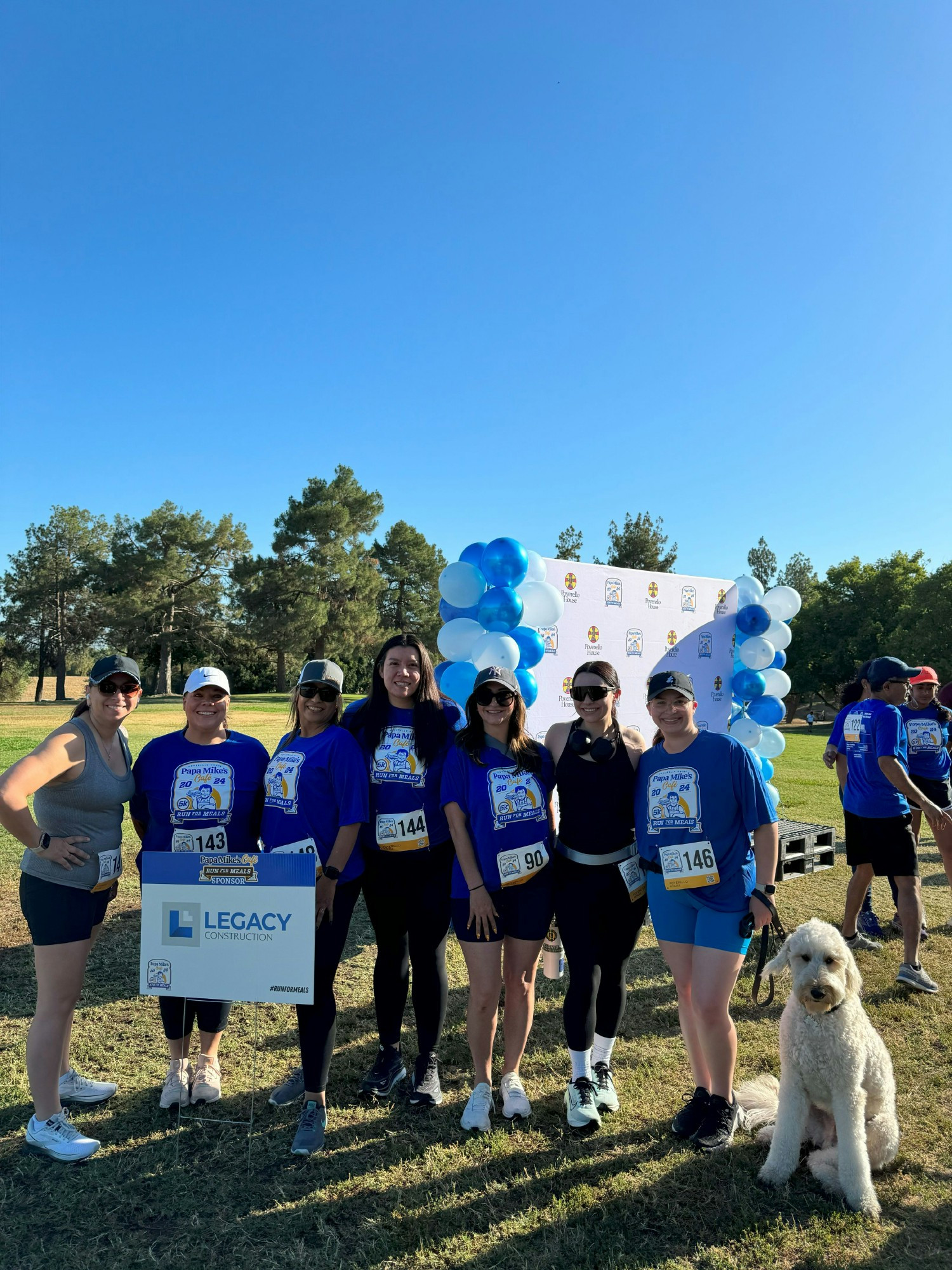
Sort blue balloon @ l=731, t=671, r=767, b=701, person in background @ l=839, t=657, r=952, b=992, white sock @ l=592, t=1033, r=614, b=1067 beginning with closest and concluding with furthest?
white sock @ l=592, t=1033, r=614, b=1067 → person in background @ l=839, t=657, r=952, b=992 → blue balloon @ l=731, t=671, r=767, b=701

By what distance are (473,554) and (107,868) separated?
3.92 metres

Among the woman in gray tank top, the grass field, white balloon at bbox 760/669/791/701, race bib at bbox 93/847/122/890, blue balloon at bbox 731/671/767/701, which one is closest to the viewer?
the grass field

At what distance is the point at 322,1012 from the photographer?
307cm

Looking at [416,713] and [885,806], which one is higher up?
[416,713]

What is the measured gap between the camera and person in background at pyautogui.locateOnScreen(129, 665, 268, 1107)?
3207mm

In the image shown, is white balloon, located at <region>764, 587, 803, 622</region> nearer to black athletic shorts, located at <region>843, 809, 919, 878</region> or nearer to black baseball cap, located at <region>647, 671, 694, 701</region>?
black athletic shorts, located at <region>843, 809, 919, 878</region>

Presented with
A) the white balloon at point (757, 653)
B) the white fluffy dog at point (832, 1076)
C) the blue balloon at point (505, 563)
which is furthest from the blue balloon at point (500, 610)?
the white balloon at point (757, 653)

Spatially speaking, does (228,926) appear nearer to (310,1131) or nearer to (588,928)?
(310,1131)

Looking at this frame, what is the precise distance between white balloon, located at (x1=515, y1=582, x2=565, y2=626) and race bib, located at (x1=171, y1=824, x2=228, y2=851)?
355 cm

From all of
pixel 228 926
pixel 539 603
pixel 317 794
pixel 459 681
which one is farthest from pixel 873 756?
pixel 228 926

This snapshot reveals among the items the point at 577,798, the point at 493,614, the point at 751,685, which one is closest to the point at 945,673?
the point at 751,685

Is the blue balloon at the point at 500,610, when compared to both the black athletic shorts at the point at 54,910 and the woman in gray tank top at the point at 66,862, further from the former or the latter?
the black athletic shorts at the point at 54,910

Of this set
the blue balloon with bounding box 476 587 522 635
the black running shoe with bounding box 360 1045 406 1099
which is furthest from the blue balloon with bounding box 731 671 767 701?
the black running shoe with bounding box 360 1045 406 1099

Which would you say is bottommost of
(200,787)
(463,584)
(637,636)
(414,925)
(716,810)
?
(414,925)
